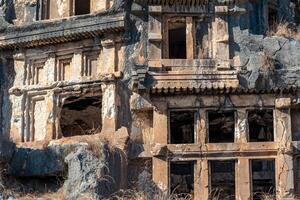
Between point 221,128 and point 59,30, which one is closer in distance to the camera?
point 59,30

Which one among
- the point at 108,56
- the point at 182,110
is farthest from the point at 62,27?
the point at 182,110

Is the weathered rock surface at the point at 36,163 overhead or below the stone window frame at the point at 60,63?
below

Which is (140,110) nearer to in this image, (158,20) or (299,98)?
(158,20)

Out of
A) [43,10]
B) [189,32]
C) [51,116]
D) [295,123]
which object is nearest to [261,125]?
[295,123]

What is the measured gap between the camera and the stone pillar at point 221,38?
56.8ft

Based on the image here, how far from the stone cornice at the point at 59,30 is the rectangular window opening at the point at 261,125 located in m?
4.98

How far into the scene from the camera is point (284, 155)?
16.5 meters

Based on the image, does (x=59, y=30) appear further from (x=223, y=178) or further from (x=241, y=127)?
(x=223, y=178)

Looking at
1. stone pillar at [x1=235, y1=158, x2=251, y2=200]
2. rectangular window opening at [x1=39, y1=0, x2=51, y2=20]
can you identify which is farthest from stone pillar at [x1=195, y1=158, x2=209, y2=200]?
rectangular window opening at [x1=39, y1=0, x2=51, y2=20]

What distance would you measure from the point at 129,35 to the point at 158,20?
984 mm

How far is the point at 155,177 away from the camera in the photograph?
1655cm

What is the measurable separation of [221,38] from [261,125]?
5.50 m

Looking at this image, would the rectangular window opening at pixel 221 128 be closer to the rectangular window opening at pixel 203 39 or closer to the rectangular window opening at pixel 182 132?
the rectangular window opening at pixel 182 132

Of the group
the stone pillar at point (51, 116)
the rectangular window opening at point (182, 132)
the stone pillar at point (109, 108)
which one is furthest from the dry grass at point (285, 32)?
the stone pillar at point (51, 116)
